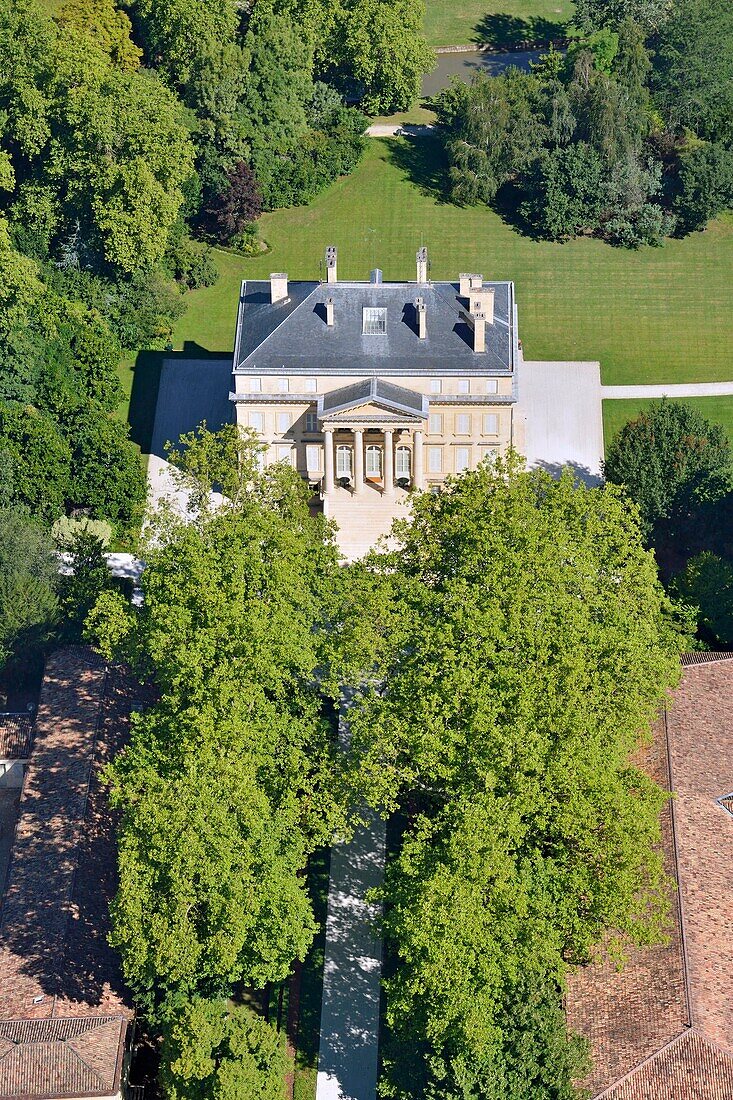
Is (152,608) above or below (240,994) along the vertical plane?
above

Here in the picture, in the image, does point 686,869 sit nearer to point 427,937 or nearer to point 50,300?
point 427,937

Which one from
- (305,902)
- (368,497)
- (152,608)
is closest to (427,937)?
(305,902)

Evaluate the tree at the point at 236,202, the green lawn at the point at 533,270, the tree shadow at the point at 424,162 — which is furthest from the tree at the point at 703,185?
the tree at the point at 236,202

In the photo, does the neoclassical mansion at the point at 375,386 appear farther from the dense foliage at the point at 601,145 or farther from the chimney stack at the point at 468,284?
the dense foliage at the point at 601,145

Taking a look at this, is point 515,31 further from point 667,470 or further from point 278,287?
point 667,470

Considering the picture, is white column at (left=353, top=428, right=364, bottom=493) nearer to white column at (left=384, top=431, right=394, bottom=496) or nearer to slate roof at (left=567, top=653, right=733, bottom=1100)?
white column at (left=384, top=431, right=394, bottom=496)
